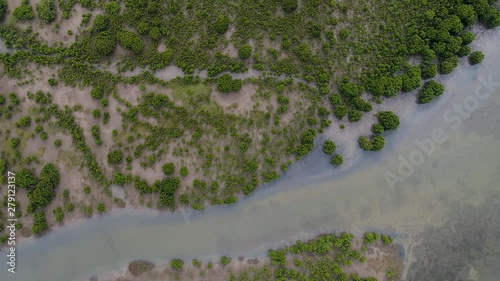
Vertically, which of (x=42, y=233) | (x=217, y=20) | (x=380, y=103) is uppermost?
(x=217, y=20)

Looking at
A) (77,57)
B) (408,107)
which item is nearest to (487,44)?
(408,107)

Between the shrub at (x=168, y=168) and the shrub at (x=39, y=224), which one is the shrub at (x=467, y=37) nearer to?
the shrub at (x=168, y=168)

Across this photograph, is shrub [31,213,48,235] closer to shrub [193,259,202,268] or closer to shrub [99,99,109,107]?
shrub [99,99,109,107]

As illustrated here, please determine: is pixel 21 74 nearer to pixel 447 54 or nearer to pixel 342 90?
pixel 342 90

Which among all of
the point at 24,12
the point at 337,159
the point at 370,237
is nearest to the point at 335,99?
the point at 337,159

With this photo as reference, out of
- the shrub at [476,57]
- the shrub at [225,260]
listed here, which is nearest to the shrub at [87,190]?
the shrub at [225,260]

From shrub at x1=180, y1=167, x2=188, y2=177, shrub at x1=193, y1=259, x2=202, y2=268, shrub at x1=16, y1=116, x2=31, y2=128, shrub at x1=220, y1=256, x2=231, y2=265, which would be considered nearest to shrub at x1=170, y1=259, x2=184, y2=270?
shrub at x1=193, y1=259, x2=202, y2=268
